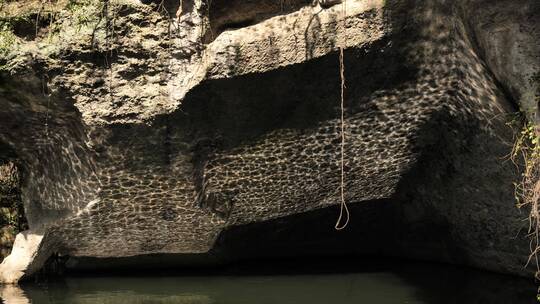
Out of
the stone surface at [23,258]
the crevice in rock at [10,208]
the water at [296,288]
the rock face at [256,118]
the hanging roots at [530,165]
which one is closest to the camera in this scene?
the hanging roots at [530,165]

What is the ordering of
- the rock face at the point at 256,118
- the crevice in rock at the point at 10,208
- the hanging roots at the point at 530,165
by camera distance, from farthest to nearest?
the crevice in rock at the point at 10,208 → the rock face at the point at 256,118 → the hanging roots at the point at 530,165

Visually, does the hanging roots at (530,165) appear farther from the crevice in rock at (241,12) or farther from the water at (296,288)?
the crevice in rock at (241,12)

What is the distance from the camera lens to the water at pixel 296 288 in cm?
530

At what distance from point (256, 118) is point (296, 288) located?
1.50 m

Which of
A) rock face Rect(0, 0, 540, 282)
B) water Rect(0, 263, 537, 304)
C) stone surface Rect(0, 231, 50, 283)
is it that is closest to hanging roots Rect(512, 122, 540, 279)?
rock face Rect(0, 0, 540, 282)

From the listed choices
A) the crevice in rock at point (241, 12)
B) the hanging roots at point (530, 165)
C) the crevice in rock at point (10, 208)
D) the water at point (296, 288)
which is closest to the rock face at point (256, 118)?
the crevice in rock at point (241, 12)

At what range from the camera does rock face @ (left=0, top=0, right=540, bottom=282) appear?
4879mm

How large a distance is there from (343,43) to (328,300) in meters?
1.95

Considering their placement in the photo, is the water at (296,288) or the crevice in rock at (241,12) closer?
the crevice in rock at (241,12)

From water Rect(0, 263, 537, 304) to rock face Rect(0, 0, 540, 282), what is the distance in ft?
0.95

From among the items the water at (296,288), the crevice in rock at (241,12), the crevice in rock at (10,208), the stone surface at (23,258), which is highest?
the crevice in rock at (241,12)

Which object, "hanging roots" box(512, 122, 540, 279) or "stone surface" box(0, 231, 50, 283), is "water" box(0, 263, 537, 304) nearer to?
"stone surface" box(0, 231, 50, 283)

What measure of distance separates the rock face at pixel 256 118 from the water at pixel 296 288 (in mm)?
290

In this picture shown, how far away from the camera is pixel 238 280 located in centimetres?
614
